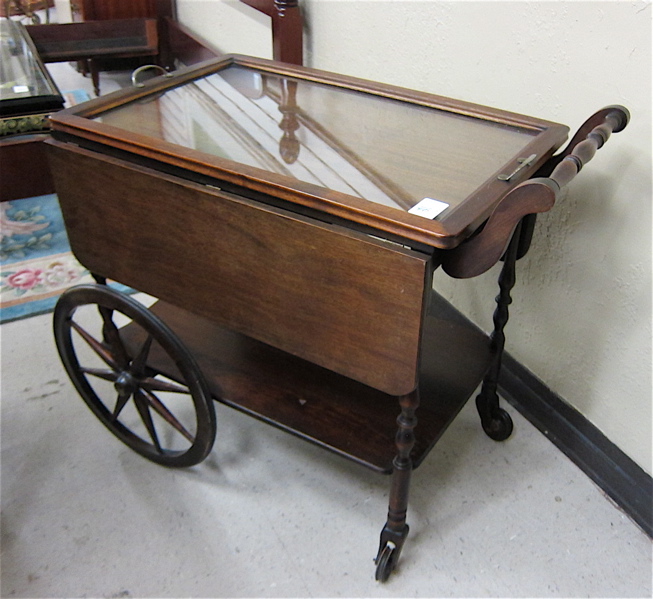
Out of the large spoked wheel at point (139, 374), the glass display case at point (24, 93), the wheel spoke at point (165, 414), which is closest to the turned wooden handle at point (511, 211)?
the large spoked wheel at point (139, 374)

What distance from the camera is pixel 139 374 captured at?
1.38 m

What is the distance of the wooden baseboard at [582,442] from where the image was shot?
54.1 inches

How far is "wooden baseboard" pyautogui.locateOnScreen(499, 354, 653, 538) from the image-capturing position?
1.38 m

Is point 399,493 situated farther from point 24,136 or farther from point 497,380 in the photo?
point 24,136

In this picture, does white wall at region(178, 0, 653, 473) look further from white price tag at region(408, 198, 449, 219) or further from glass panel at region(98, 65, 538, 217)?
white price tag at region(408, 198, 449, 219)

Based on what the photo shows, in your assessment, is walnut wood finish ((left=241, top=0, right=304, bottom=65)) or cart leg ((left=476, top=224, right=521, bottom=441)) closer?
cart leg ((left=476, top=224, right=521, bottom=441))

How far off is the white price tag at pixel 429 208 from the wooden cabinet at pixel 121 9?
2833 millimetres

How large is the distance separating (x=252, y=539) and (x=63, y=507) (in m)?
0.40

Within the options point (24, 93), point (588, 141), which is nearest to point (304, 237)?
point (588, 141)

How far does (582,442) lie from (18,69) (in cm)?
180

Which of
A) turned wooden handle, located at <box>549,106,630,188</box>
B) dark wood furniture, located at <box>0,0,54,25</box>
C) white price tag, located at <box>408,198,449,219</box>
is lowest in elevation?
dark wood furniture, located at <box>0,0,54,25</box>

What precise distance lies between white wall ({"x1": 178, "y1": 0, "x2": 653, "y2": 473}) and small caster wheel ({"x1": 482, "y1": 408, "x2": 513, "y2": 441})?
0.13 meters

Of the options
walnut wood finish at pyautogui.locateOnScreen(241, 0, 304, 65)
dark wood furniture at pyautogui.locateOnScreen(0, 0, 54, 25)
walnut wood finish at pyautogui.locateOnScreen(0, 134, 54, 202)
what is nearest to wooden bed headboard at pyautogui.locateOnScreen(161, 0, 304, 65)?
walnut wood finish at pyautogui.locateOnScreen(241, 0, 304, 65)

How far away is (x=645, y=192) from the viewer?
121cm
